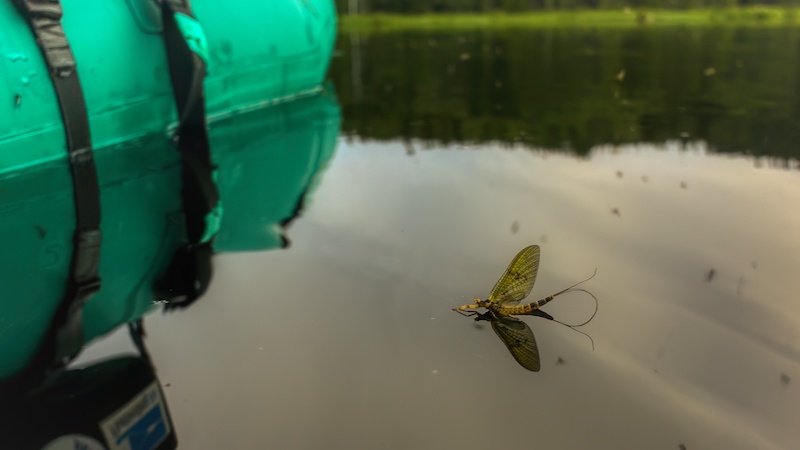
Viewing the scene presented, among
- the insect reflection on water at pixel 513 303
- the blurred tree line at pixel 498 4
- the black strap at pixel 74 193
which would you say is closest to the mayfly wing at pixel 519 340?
the insect reflection on water at pixel 513 303

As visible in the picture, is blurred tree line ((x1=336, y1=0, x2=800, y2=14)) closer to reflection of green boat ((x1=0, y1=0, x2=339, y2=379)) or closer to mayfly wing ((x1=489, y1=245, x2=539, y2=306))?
reflection of green boat ((x1=0, y1=0, x2=339, y2=379))

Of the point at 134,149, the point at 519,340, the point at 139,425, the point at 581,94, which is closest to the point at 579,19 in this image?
the point at 581,94

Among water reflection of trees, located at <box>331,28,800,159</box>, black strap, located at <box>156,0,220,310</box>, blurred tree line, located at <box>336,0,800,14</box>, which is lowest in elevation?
blurred tree line, located at <box>336,0,800,14</box>

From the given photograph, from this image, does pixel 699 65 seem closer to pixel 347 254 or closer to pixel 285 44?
pixel 285 44

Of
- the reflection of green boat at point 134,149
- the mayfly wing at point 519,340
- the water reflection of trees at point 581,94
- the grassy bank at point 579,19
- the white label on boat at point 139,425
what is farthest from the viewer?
the grassy bank at point 579,19

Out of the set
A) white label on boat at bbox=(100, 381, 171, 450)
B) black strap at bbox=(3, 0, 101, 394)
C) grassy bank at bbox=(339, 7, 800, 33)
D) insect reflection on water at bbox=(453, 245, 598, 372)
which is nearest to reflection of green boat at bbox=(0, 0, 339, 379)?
black strap at bbox=(3, 0, 101, 394)

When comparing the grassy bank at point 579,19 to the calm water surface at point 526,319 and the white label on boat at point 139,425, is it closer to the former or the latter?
the calm water surface at point 526,319
